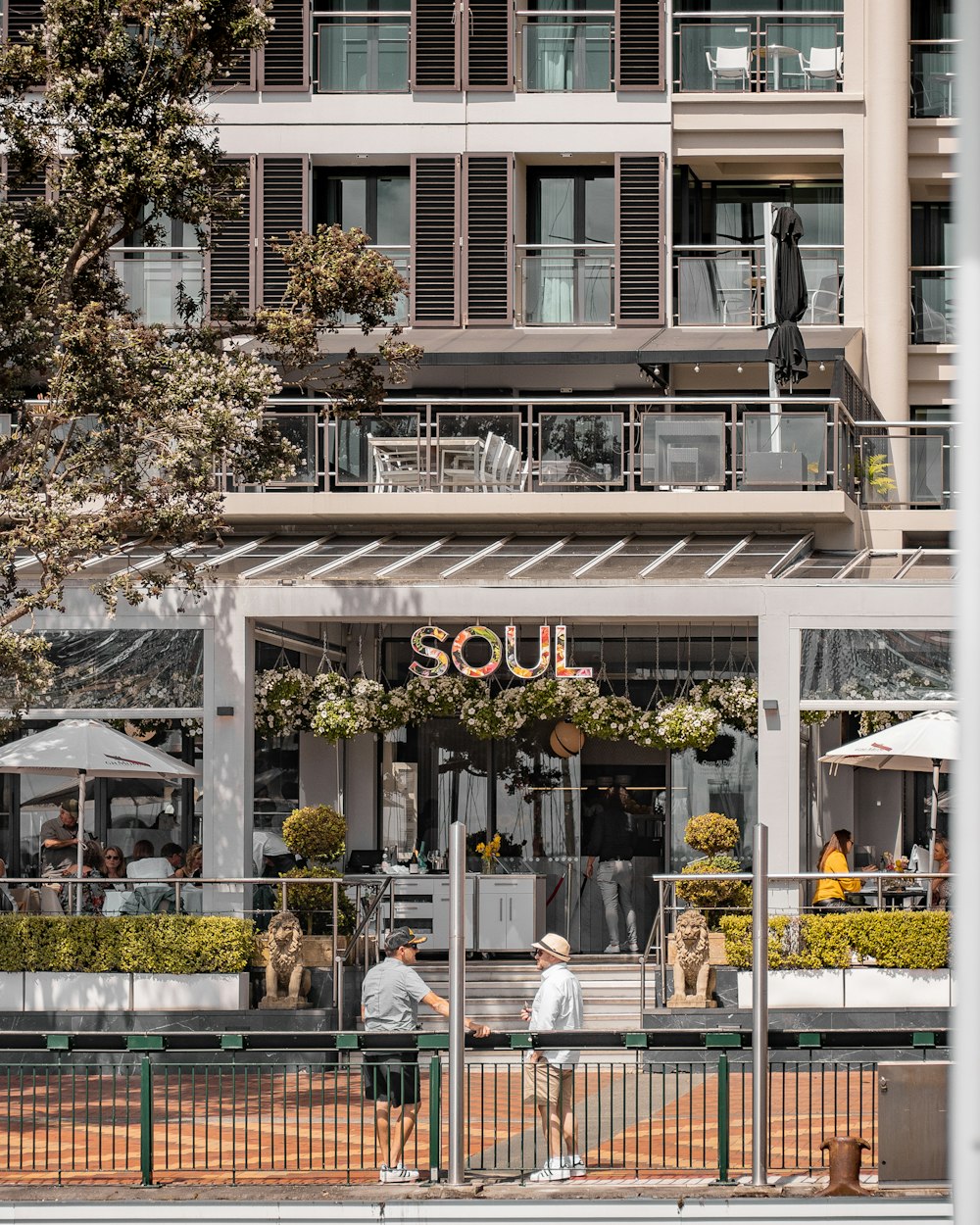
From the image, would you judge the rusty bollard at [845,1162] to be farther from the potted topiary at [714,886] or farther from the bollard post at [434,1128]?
the potted topiary at [714,886]

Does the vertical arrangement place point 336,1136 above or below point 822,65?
below

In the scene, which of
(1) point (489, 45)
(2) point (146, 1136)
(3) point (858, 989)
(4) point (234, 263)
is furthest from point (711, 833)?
(1) point (489, 45)

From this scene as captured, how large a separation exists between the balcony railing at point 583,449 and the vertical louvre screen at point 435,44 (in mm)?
5193

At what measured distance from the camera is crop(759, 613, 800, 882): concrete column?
62.0 ft

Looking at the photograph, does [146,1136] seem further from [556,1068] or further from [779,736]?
[779,736]

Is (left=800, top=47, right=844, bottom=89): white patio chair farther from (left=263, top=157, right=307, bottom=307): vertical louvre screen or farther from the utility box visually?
the utility box

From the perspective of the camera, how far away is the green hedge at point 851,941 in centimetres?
1728

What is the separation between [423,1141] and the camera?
485 inches

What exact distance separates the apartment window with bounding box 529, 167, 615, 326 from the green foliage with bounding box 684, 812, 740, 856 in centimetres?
947

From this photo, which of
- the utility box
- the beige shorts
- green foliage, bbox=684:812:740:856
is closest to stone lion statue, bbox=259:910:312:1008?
green foliage, bbox=684:812:740:856

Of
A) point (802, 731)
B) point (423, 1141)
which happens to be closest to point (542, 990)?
point (423, 1141)

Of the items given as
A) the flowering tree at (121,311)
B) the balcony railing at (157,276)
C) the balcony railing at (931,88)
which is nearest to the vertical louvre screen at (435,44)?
the balcony railing at (157,276)

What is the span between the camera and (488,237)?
1022 inches

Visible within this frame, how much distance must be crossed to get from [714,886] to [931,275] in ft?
44.5
